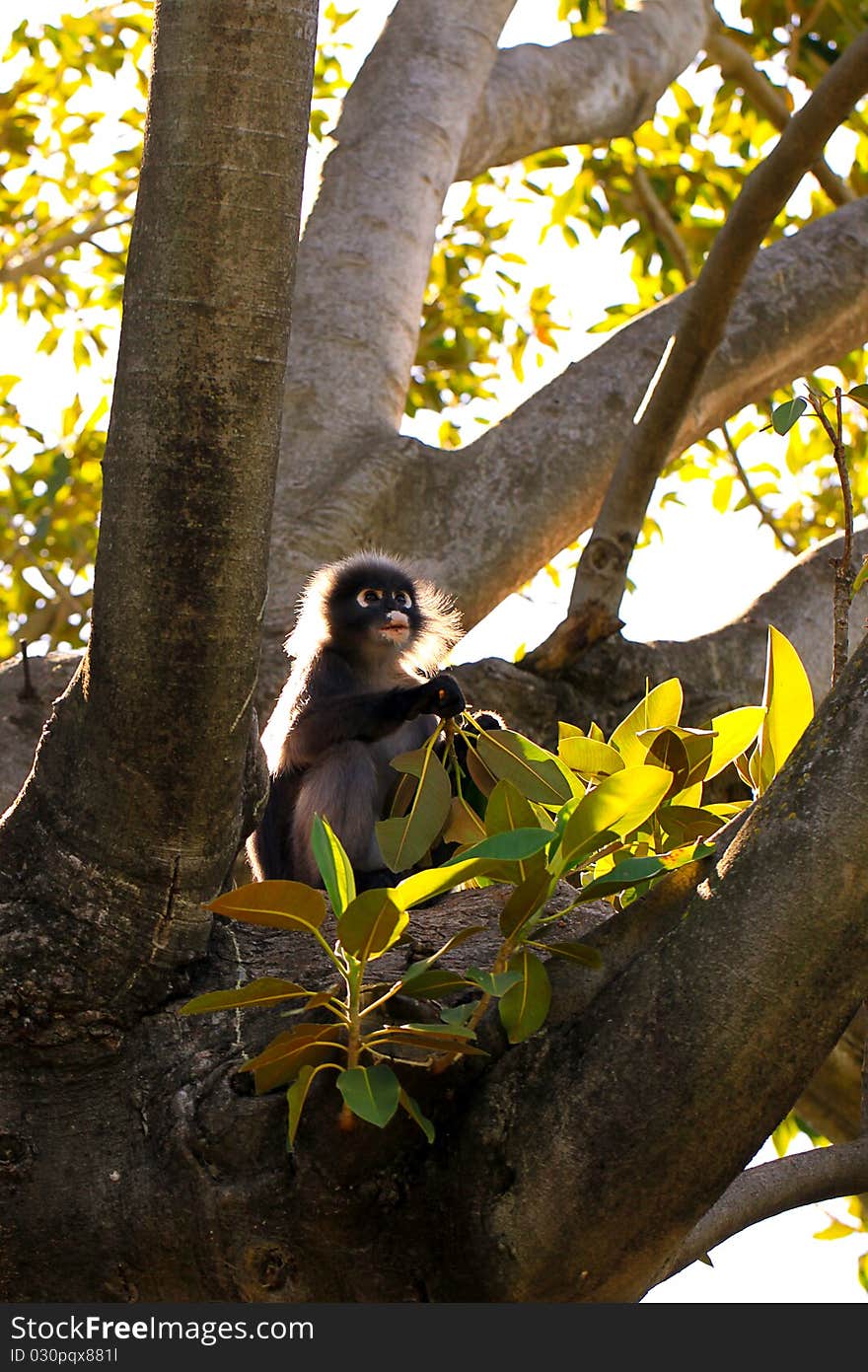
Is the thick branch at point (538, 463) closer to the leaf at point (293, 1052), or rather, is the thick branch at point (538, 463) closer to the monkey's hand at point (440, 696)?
the monkey's hand at point (440, 696)

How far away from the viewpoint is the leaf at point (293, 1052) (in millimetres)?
1629

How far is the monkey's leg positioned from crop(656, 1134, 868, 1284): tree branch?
1.43m

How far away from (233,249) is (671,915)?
2.99ft

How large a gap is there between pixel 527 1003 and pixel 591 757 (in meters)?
0.45

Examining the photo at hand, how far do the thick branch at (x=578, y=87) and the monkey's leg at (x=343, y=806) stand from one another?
2530 mm

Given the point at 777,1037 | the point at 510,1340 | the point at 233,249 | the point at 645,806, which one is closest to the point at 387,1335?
the point at 510,1340

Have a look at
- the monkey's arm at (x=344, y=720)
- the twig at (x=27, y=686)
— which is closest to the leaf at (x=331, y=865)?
the monkey's arm at (x=344, y=720)

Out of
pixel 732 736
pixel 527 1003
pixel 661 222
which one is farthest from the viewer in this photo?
pixel 661 222

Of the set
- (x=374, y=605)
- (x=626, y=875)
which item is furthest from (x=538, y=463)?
(x=626, y=875)

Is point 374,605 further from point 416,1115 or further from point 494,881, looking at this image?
point 416,1115

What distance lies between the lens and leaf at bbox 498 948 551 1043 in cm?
168

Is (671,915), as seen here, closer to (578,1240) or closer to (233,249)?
(578,1240)

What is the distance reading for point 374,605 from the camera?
383cm

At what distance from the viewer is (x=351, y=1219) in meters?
1.74
